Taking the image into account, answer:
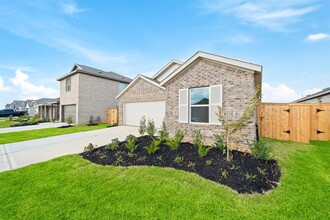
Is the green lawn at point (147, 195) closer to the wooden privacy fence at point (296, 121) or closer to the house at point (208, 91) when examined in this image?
the house at point (208, 91)

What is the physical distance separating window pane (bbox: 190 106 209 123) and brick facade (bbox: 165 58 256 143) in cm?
28

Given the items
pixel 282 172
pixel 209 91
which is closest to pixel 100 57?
pixel 209 91

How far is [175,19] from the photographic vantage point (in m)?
10.6

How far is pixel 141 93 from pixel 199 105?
8.21 meters

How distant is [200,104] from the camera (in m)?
7.19

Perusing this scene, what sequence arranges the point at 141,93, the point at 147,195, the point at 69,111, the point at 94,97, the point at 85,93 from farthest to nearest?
1. the point at 69,111
2. the point at 94,97
3. the point at 85,93
4. the point at 141,93
5. the point at 147,195

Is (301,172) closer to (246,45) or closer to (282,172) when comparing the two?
(282,172)

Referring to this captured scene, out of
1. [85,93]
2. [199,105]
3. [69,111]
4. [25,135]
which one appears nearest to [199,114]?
[199,105]

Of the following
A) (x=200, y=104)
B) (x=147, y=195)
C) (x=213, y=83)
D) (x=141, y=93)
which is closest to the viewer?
(x=147, y=195)

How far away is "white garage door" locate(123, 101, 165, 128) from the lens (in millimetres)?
13258

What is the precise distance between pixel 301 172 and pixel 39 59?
22.1 metres

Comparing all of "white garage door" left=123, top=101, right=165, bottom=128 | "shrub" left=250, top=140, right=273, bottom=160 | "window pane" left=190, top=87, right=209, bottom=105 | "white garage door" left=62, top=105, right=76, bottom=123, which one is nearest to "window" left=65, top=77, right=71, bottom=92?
"white garage door" left=62, top=105, right=76, bottom=123

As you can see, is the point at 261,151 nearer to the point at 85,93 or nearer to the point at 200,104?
the point at 200,104

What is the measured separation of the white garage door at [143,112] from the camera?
13.3 metres
